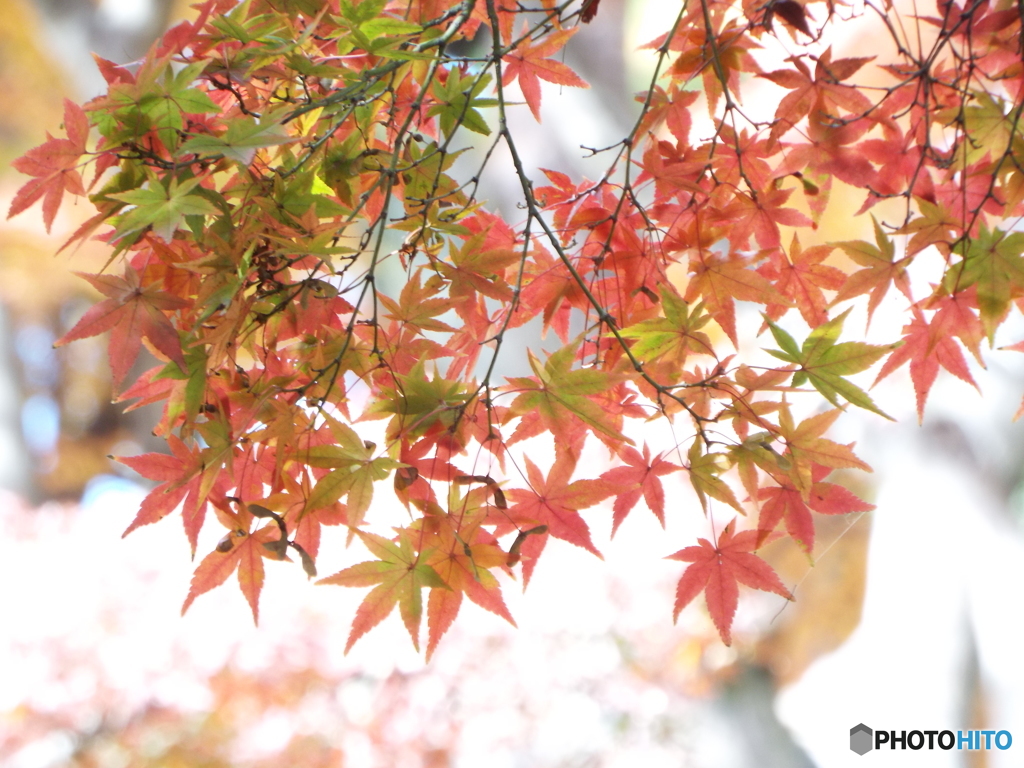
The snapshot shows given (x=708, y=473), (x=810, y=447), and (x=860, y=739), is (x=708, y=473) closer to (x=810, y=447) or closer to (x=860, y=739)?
(x=810, y=447)

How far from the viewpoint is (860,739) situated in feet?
7.04

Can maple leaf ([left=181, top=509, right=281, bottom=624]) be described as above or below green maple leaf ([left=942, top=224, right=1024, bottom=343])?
below

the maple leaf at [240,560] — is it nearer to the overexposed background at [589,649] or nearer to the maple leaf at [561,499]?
the maple leaf at [561,499]

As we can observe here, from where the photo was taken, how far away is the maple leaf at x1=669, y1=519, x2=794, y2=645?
571 millimetres

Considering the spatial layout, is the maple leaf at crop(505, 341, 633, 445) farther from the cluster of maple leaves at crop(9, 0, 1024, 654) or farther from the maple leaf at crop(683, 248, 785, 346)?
the maple leaf at crop(683, 248, 785, 346)

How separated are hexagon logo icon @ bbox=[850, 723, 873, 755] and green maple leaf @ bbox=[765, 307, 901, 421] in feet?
6.30

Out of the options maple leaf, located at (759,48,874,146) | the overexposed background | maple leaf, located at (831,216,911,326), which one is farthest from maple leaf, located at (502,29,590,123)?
the overexposed background

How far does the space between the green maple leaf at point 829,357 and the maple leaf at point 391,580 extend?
26 cm

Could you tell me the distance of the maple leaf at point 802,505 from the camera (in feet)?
1.85

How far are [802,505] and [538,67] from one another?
1.43 feet

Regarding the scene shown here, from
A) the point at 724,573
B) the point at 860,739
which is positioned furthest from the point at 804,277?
the point at 860,739

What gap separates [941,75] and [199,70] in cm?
63

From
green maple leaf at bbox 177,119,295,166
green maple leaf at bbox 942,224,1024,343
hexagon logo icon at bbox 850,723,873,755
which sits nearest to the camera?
green maple leaf at bbox 177,119,295,166

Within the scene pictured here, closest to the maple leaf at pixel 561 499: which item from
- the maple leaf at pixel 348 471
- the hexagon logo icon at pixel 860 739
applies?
the maple leaf at pixel 348 471
